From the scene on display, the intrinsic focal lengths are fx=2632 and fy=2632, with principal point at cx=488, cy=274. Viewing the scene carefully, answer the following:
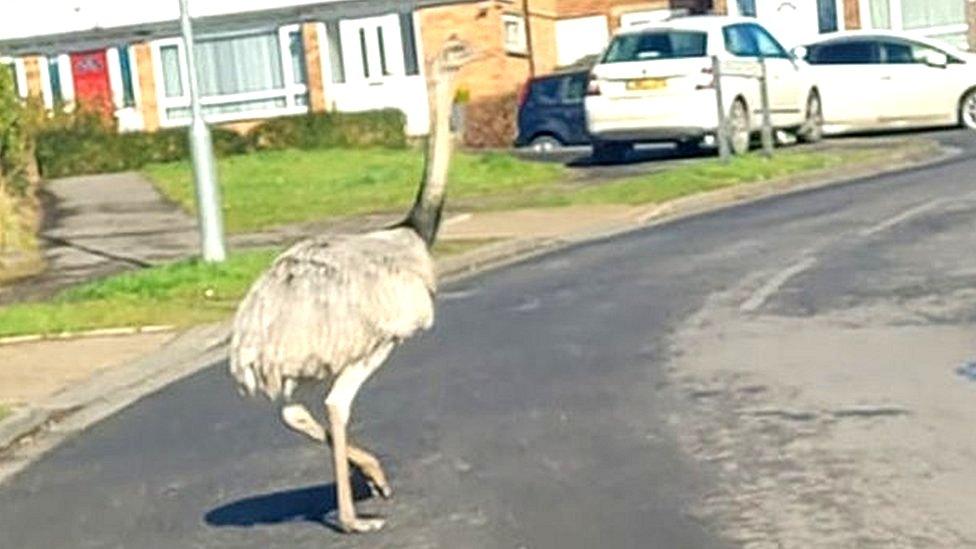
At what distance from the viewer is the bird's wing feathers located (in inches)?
371

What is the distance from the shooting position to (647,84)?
107ft

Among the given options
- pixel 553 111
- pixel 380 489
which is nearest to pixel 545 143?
pixel 553 111

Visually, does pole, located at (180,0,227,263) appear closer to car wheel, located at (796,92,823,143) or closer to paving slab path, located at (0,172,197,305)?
paving slab path, located at (0,172,197,305)

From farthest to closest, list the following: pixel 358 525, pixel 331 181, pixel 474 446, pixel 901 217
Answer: pixel 331 181, pixel 901 217, pixel 474 446, pixel 358 525

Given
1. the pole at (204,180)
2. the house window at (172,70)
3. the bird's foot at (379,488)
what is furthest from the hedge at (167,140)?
the bird's foot at (379,488)

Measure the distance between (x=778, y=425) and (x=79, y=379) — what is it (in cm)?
563

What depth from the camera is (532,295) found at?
18312 millimetres

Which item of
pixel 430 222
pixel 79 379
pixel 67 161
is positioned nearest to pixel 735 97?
pixel 67 161

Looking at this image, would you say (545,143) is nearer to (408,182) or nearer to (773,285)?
(408,182)

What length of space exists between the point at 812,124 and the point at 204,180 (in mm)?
15037

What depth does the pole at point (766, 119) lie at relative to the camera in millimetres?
30750

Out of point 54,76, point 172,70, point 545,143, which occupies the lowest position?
point 545,143

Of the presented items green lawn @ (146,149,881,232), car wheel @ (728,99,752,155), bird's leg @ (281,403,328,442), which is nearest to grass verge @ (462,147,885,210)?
green lawn @ (146,149,881,232)

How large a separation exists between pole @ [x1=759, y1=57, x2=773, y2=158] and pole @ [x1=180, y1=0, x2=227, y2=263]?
10206 mm
